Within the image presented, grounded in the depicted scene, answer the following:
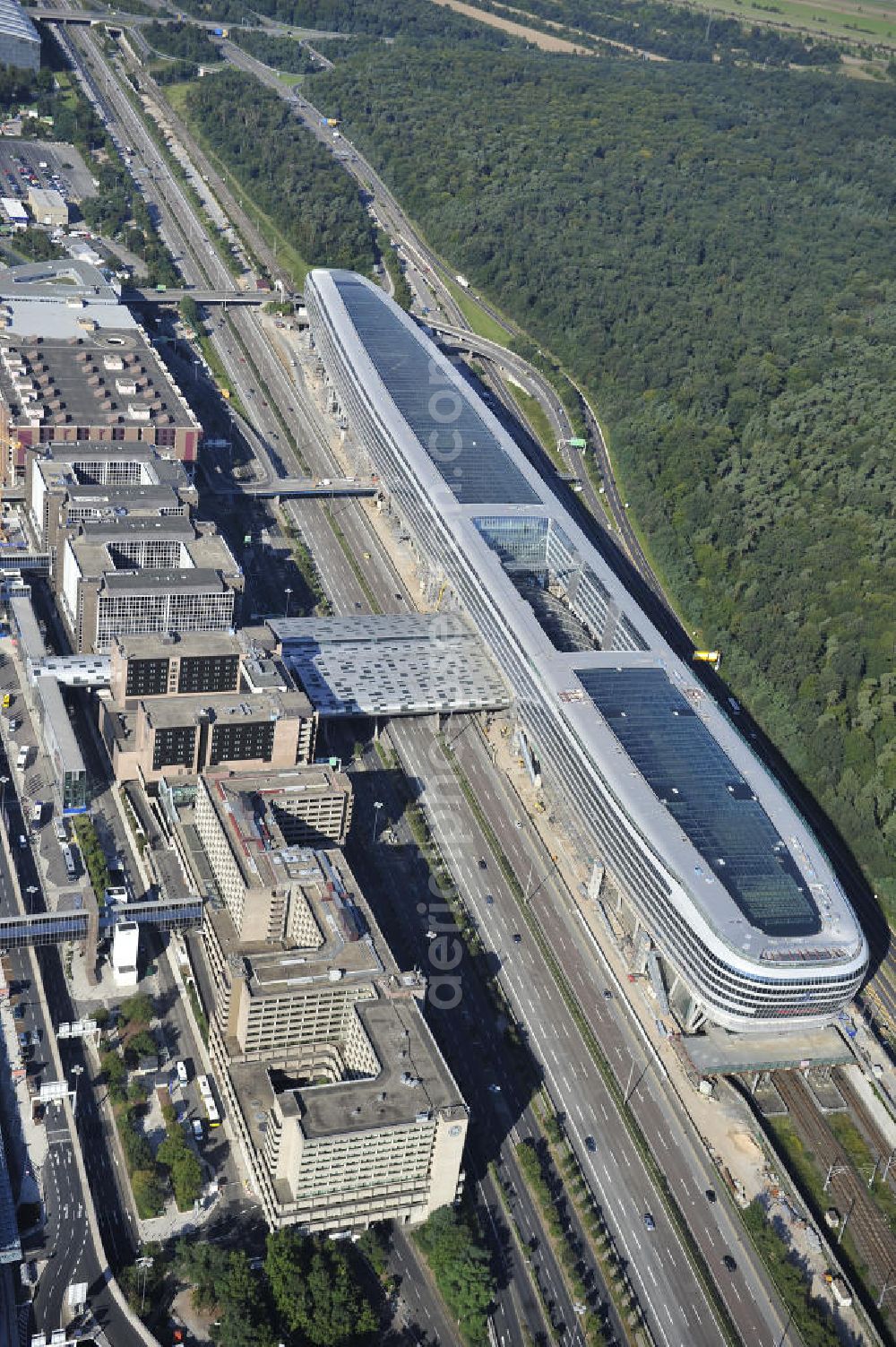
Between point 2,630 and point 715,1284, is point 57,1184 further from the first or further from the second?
point 2,630

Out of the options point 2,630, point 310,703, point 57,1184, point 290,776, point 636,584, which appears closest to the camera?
point 57,1184

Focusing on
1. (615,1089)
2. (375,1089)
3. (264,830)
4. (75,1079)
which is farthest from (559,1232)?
(264,830)

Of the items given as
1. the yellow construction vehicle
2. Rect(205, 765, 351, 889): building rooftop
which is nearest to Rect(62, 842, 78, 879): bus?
Rect(205, 765, 351, 889): building rooftop

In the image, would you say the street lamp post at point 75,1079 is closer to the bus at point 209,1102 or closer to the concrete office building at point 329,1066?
the bus at point 209,1102

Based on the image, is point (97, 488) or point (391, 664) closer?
point (391, 664)

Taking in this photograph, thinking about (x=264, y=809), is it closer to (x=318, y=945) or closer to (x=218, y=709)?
(x=318, y=945)

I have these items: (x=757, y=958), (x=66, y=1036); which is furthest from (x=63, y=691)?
(x=757, y=958)
